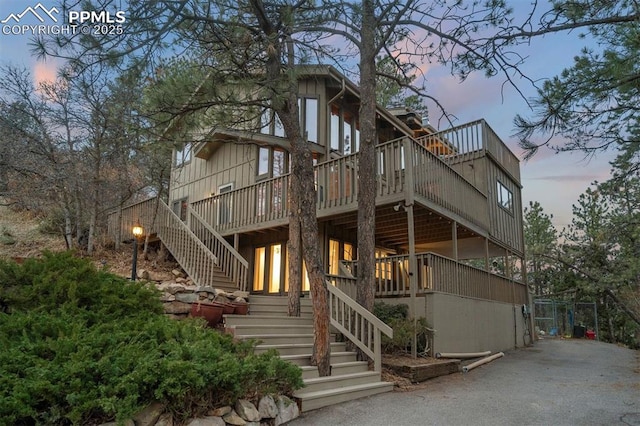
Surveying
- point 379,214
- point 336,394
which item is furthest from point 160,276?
point 336,394

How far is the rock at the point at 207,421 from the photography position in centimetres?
A: 392

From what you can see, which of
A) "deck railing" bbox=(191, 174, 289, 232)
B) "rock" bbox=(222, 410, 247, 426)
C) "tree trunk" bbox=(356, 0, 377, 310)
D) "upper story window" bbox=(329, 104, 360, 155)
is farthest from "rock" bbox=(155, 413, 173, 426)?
"upper story window" bbox=(329, 104, 360, 155)

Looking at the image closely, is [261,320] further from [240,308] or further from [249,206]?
[249,206]

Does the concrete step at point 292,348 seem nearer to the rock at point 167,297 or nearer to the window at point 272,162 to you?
the rock at point 167,297

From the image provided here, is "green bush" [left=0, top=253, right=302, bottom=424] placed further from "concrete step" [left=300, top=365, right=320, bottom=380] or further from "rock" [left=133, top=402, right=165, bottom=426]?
"concrete step" [left=300, top=365, right=320, bottom=380]

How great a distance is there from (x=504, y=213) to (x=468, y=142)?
3.08 meters

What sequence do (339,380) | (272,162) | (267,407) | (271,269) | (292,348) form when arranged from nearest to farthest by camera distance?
1. (267,407)
2. (339,380)
3. (292,348)
4. (271,269)
5. (272,162)

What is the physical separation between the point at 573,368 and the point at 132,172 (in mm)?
13186

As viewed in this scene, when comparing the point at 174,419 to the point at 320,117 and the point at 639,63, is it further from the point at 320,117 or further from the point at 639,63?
the point at 320,117

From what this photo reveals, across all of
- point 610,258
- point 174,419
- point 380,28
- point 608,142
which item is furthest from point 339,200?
point 610,258

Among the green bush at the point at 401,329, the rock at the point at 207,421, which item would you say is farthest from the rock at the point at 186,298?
the green bush at the point at 401,329

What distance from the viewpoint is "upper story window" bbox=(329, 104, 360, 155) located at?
524 inches

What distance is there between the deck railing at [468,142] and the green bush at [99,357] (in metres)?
10.4

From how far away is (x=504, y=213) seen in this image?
49.2 feet
